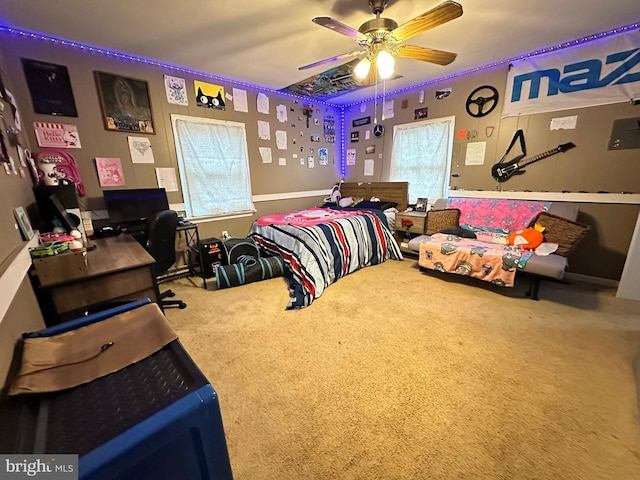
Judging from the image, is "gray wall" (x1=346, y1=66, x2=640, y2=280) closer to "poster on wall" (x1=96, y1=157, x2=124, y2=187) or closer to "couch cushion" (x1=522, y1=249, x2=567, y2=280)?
"couch cushion" (x1=522, y1=249, x2=567, y2=280)

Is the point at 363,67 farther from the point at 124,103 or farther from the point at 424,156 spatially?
the point at 124,103

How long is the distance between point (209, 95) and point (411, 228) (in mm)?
3341

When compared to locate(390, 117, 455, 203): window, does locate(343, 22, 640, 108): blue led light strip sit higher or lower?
higher

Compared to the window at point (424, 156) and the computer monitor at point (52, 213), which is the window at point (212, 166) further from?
the window at point (424, 156)

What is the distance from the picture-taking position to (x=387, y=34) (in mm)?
2008

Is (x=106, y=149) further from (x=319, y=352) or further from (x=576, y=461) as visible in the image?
(x=576, y=461)

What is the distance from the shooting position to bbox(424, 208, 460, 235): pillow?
3490 millimetres

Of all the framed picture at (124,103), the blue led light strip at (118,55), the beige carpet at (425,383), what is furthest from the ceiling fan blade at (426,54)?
the framed picture at (124,103)

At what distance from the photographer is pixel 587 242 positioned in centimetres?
299

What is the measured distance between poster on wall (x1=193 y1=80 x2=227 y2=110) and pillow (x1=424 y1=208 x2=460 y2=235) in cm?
323

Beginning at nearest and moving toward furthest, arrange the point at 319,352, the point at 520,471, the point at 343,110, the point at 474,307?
the point at 520,471, the point at 319,352, the point at 474,307, the point at 343,110

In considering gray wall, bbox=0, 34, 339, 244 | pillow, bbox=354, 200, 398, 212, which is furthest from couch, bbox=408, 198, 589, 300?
gray wall, bbox=0, 34, 339, 244

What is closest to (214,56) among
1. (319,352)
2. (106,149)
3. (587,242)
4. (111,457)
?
(106,149)

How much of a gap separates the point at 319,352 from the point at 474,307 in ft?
5.21
